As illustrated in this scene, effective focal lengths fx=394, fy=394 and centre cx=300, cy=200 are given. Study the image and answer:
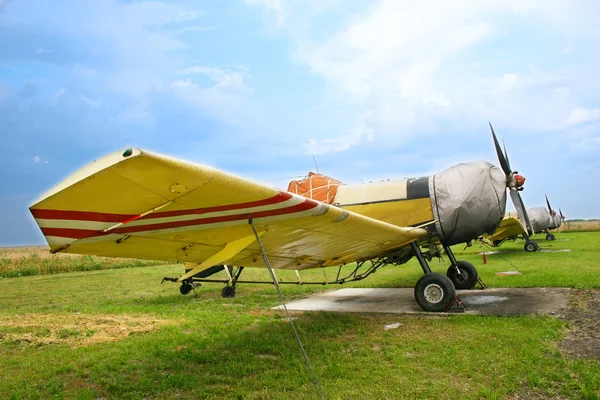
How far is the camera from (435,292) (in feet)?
22.3

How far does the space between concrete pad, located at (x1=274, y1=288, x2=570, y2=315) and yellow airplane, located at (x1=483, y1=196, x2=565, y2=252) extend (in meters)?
1.43

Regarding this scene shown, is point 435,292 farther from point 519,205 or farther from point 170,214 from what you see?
point 170,214

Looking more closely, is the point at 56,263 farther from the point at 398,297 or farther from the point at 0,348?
the point at 398,297

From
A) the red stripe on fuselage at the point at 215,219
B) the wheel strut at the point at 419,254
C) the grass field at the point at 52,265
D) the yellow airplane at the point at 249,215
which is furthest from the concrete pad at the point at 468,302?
the grass field at the point at 52,265

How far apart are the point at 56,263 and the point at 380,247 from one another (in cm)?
2244

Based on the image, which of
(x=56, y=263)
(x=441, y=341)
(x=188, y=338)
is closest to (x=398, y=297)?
(x=441, y=341)

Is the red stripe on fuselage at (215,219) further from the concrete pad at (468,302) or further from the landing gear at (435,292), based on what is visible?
the concrete pad at (468,302)

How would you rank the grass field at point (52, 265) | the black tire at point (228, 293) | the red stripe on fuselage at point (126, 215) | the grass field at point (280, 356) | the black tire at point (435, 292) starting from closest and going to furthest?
the red stripe on fuselage at point (126, 215) → the grass field at point (280, 356) → the black tire at point (435, 292) → the black tire at point (228, 293) → the grass field at point (52, 265)

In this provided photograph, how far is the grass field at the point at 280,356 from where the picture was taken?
12.2ft

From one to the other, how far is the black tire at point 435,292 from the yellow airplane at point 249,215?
2cm

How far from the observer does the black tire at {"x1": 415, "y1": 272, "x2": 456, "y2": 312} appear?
6652mm

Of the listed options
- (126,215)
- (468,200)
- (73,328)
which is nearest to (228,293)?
(73,328)

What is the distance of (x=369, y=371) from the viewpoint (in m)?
4.12

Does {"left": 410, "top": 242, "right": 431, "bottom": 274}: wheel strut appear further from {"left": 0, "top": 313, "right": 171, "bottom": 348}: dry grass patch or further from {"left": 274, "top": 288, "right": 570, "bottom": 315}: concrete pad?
{"left": 0, "top": 313, "right": 171, "bottom": 348}: dry grass patch
